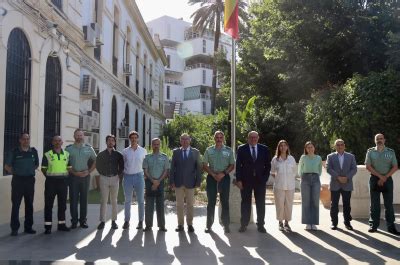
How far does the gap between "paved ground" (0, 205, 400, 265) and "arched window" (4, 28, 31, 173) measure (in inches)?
79.6

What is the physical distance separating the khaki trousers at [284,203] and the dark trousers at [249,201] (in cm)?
40

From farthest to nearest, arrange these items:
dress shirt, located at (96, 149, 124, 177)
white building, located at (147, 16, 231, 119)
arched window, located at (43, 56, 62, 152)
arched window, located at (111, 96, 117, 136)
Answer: white building, located at (147, 16, 231, 119) → arched window, located at (111, 96, 117, 136) → arched window, located at (43, 56, 62, 152) → dress shirt, located at (96, 149, 124, 177)

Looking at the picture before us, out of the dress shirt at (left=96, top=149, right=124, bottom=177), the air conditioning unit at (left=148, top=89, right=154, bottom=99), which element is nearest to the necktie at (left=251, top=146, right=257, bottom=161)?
the dress shirt at (left=96, top=149, right=124, bottom=177)

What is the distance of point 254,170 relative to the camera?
811cm

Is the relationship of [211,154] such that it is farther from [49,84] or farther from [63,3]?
[63,3]

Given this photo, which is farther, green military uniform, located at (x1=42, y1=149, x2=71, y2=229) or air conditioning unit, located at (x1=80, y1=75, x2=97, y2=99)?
air conditioning unit, located at (x1=80, y1=75, x2=97, y2=99)

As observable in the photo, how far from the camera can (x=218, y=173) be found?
807cm

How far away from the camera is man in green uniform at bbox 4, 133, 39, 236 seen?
A: 25.5ft

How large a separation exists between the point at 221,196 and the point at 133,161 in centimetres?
181

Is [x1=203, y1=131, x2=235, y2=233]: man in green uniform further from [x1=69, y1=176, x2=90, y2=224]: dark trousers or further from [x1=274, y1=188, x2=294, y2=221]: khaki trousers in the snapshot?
[x1=69, y1=176, x2=90, y2=224]: dark trousers

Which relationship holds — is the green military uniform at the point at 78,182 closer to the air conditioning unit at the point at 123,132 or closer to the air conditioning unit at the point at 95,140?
the air conditioning unit at the point at 95,140

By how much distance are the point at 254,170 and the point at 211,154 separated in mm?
839

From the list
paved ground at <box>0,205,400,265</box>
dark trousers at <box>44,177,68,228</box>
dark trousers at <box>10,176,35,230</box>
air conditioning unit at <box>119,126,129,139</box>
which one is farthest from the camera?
air conditioning unit at <box>119,126,129,139</box>

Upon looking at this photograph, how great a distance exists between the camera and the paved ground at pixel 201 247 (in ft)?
20.3
